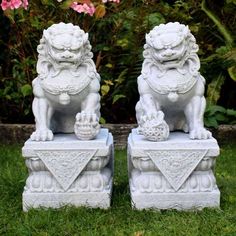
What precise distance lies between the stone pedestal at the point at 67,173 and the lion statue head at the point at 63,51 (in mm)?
533

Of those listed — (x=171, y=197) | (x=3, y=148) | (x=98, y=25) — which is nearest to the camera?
(x=171, y=197)

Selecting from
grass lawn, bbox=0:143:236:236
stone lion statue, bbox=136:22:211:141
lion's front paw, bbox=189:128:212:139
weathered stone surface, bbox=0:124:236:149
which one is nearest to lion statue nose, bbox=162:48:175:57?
stone lion statue, bbox=136:22:211:141

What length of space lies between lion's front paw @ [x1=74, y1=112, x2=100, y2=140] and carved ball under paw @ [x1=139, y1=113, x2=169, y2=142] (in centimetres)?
36

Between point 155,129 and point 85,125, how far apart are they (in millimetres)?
498

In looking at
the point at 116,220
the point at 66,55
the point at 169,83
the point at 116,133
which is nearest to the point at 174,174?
the point at 116,220

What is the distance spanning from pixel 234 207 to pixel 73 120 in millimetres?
1379

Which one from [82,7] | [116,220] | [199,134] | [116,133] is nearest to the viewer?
[116,220]

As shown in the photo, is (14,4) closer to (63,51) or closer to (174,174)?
(63,51)

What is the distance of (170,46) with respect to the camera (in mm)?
4051

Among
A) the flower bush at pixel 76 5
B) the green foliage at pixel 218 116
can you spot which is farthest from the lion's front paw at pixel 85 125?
the green foliage at pixel 218 116

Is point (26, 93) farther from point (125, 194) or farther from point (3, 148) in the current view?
point (125, 194)

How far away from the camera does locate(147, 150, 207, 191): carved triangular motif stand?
4.02 metres

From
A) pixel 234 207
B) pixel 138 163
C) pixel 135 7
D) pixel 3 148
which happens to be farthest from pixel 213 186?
pixel 135 7

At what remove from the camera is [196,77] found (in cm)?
418
